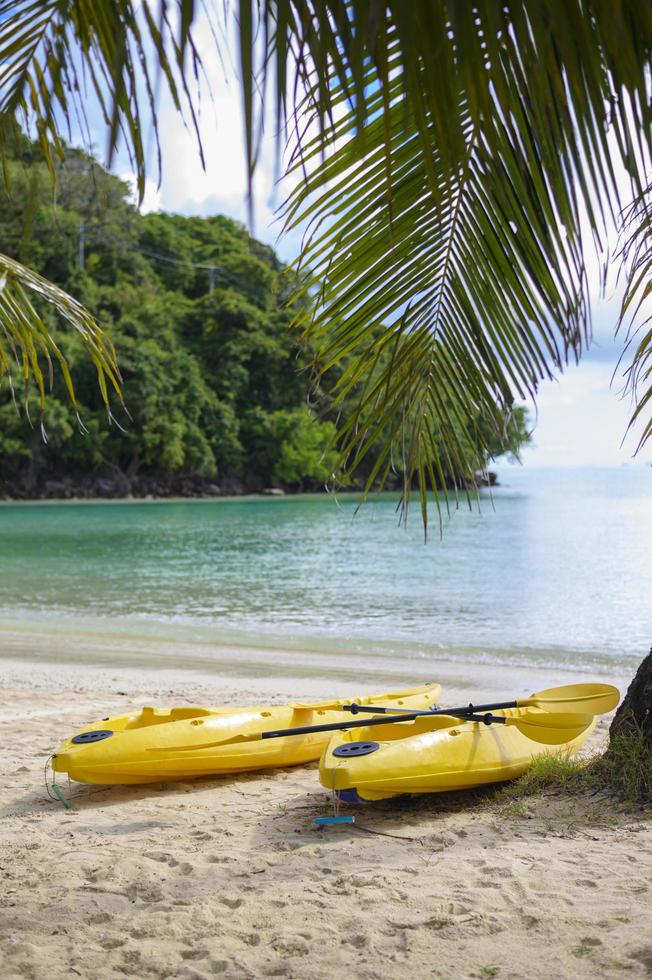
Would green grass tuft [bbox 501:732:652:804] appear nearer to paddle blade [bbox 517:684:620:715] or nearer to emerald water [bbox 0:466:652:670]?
paddle blade [bbox 517:684:620:715]

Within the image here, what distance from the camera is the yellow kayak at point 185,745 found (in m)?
4.14

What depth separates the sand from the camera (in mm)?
2510

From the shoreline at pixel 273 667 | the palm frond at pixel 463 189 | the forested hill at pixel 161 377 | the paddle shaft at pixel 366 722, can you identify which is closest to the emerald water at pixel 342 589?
the shoreline at pixel 273 667

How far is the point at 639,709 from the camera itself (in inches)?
146

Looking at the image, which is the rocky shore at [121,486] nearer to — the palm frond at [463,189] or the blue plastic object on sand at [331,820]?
the blue plastic object on sand at [331,820]

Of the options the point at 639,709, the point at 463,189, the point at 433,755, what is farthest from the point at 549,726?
the point at 463,189

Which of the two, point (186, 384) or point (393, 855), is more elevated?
point (186, 384)

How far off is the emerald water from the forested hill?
14.2m

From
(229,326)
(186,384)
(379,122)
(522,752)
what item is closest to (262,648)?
(522,752)

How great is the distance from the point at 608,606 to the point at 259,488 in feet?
132

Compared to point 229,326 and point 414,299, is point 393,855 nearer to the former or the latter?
point 414,299

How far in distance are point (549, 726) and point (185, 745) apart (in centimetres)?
178

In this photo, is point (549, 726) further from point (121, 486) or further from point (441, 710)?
point (121, 486)

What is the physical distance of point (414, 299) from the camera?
2.41 meters
